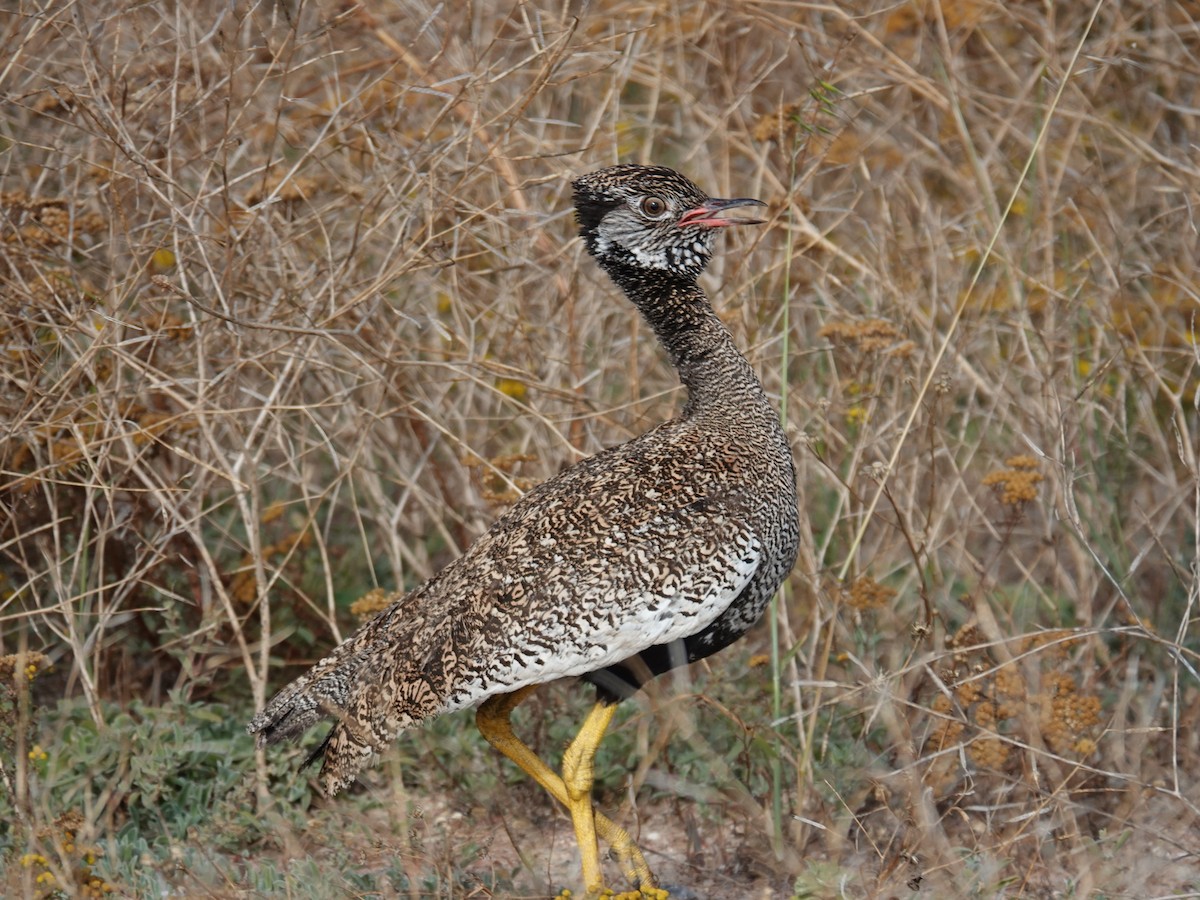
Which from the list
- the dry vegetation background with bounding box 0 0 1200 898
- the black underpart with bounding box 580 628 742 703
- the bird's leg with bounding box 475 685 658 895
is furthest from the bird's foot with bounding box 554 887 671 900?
the black underpart with bounding box 580 628 742 703

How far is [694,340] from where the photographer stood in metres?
3.92

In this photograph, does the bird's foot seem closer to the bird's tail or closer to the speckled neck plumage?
the bird's tail

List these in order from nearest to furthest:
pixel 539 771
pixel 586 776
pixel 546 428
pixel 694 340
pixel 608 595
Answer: pixel 608 595, pixel 586 776, pixel 539 771, pixel 694 340, pixel 546 428

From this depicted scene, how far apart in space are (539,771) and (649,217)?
56.7 inches

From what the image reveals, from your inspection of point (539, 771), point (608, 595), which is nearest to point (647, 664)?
point (608, 595)

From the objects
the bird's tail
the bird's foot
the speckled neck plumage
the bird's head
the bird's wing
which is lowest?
the bird's foot

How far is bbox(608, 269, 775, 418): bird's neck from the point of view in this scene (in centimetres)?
A: 389

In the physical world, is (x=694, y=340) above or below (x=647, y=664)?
above

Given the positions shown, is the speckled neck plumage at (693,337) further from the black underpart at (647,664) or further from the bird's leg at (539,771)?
the bird's leg at (539,771)

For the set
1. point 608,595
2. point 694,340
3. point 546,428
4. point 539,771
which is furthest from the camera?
point 546,428

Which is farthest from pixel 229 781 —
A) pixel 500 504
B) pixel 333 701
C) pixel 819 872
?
pixel 819 872

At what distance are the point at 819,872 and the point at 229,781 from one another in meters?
1.82

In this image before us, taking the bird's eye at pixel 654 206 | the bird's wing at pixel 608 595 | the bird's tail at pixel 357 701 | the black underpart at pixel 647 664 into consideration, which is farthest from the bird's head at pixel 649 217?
the bird's tail at pixel 357 701

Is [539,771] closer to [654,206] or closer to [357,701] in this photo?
[357,701]
